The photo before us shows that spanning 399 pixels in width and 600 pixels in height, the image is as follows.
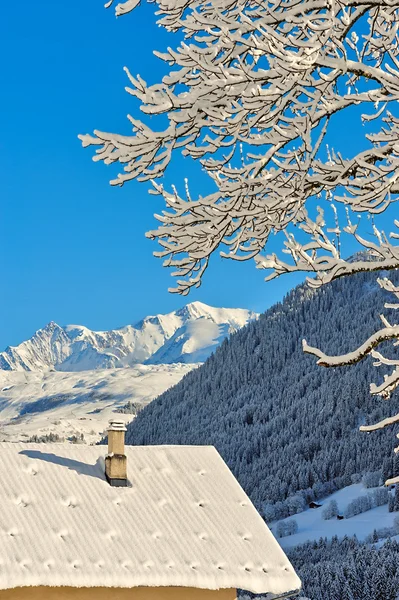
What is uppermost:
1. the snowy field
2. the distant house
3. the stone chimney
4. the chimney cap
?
the chimney cap

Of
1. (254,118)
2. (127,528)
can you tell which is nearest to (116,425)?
(127,528)

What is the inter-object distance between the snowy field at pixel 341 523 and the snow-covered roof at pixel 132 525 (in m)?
107

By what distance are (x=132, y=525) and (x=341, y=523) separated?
404 feet

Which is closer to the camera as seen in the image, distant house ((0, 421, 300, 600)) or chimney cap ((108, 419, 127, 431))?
distant house ((0, 421, 300, 600))

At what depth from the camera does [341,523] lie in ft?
437

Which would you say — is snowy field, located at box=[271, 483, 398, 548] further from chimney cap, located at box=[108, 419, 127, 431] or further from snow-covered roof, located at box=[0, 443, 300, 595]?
snow-covered roof, located at box=[0, 443, 300, 595]

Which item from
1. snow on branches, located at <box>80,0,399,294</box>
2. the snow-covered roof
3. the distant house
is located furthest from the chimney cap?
snow on branches, located at <box>80,0,399,294</box>

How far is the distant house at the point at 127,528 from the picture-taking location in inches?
513

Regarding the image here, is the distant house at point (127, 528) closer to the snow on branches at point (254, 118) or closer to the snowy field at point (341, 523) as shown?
the snow on branches at point (254, 118)

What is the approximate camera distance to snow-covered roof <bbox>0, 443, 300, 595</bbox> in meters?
13.1

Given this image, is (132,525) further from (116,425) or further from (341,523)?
(341,523)

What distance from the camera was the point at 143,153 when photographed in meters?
6.84

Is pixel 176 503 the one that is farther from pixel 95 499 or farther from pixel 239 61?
pixel 239 61

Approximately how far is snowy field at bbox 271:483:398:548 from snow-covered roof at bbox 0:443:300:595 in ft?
349
